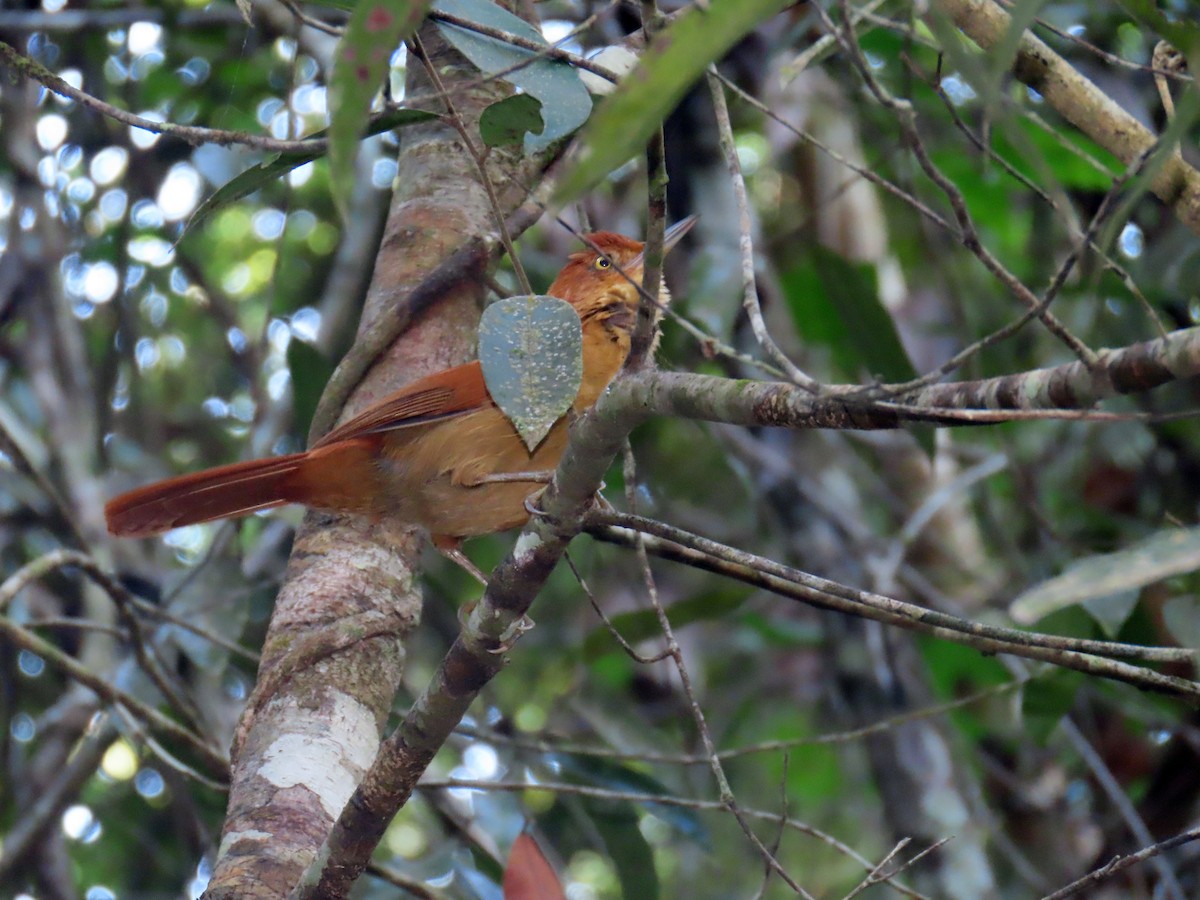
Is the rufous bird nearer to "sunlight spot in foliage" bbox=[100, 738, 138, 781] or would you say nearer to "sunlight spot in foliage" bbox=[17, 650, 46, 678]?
"sunlight spot in foliage" bbox=[17, 650, 46, 678]

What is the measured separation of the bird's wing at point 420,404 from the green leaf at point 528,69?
1.04 meters

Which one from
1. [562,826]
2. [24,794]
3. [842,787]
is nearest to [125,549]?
[24,794]

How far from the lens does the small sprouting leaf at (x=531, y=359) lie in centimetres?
199

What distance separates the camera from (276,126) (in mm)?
5430

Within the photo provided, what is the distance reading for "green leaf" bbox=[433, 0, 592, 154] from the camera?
7.89ft

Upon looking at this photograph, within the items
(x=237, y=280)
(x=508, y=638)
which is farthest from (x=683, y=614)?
(x=237, y=280)

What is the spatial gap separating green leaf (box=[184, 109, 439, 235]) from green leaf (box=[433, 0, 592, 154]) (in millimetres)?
162

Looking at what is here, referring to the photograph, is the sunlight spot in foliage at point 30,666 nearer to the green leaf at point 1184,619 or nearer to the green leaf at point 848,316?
the green leaf at point 848,316

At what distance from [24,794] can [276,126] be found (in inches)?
116

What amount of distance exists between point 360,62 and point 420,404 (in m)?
1.96

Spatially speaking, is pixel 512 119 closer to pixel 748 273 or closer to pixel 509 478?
pixel 748 273

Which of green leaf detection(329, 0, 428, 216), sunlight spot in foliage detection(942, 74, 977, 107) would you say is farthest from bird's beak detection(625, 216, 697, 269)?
green leaf detection(329, 0, 428, 216)

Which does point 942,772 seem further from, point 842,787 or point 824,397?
point 824,397

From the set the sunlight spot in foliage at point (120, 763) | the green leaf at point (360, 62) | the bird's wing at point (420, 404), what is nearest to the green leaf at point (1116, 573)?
the green leaf at point (360, 62)
